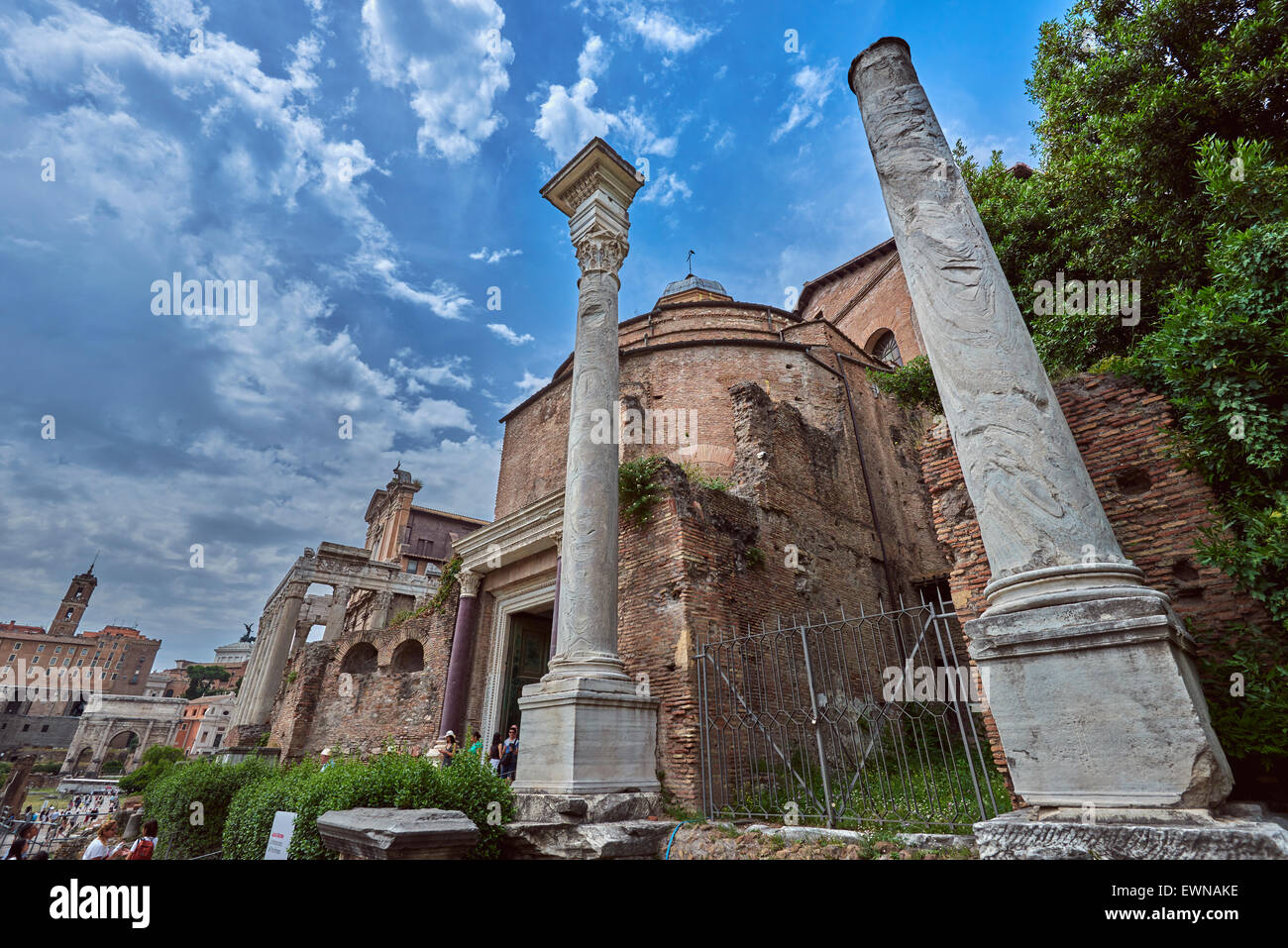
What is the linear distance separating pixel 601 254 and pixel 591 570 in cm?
424

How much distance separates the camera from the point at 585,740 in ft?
17.7

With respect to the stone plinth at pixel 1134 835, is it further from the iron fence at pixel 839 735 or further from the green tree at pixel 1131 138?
the green tree at pixel 1131 138

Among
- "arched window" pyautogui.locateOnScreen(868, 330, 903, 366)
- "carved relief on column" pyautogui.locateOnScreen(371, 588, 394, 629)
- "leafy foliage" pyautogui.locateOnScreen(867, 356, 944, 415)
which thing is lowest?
"carved relief on column" pyautogui.locateOnScreen(371, 588, 394, 629)

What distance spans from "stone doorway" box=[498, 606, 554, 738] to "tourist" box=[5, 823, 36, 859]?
6.59 m

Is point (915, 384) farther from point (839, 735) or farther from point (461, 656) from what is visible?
point (461, 656)

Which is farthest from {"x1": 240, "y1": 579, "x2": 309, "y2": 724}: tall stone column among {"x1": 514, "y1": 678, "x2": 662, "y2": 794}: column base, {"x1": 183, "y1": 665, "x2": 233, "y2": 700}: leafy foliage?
{"x1": 183, "y1": 665, "x2": 233, "y2": 700}: leafy foliage

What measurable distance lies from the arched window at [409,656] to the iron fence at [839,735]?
9381 mm

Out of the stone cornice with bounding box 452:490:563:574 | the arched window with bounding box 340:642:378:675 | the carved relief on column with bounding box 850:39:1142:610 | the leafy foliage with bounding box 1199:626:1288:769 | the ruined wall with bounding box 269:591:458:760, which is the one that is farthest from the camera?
the arched window with bounding box 340:642:378:675

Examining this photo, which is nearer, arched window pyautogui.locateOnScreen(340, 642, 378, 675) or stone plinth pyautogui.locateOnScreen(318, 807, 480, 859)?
stone plinth pyautogui.locateOnScreen(318, 807, 480, 859)

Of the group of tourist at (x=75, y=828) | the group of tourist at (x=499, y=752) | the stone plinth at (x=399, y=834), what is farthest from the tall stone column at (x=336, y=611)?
the stone plinth at (x=399, y=834)

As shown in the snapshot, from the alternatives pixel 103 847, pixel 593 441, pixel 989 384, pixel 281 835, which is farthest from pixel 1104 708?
pixel 103 847

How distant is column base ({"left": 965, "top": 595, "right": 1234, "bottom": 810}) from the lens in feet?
7.98

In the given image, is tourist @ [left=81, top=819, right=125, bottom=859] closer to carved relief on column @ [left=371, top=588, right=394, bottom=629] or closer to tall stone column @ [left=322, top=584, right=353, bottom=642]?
tall stone column @ [left=322, top=584, right=353, bottom=642]

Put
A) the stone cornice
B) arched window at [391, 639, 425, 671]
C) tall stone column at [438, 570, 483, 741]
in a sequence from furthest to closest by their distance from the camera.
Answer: arched window at [391, 639, 425, 671] → tall stone column at [438, 570, 483, 741] → the stone cornice
